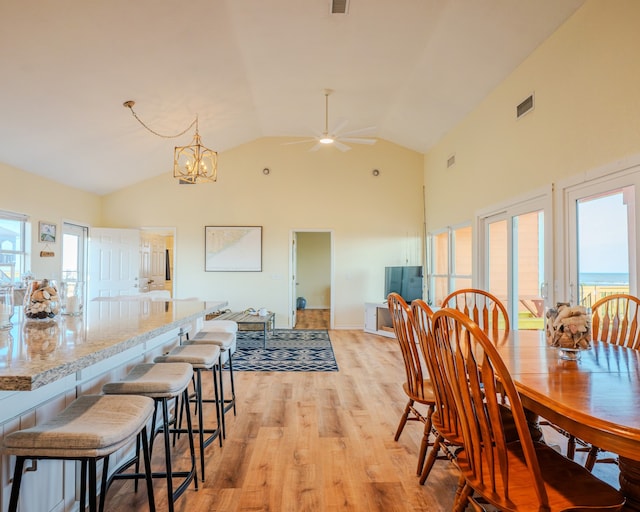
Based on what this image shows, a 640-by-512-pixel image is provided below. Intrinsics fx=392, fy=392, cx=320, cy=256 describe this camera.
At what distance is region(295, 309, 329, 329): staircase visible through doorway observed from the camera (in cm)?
784

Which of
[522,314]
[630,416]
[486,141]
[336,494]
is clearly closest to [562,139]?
[486,141]

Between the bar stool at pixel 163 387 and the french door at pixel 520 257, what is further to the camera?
the french door at pixel 520 257

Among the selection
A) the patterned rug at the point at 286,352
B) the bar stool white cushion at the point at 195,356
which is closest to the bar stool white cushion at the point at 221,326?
the patterned rug at the point at 286,352

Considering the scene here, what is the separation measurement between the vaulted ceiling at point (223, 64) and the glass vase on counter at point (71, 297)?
91.3 inches

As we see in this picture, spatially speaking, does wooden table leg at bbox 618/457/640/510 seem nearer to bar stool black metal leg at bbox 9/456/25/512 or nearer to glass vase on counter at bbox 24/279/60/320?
bar stool black metal leg at bbox 9/456/25/512

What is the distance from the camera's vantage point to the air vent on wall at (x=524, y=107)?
12.5 feet

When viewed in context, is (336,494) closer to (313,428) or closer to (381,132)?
(313,428)

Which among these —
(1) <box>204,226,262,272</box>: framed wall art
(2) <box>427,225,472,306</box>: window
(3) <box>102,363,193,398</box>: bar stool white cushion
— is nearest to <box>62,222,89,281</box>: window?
(1) <box>204,226,262,272</box>: framed wall art

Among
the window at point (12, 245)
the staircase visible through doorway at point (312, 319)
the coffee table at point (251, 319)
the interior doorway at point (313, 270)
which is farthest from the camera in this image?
the interior doorway at point (313, 270)

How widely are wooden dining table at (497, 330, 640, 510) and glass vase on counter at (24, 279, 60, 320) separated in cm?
203

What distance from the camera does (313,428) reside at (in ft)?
9.43

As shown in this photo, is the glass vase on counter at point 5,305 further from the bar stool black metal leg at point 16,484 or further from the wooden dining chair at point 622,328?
the wooden dining chair at point 622,328

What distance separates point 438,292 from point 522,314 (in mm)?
2689

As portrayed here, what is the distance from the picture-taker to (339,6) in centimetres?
354
